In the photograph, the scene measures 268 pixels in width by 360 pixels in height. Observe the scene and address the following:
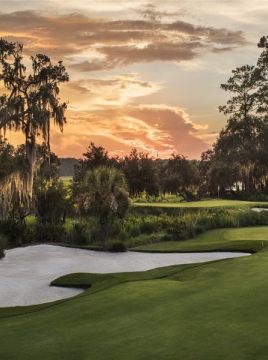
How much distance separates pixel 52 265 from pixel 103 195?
3927mm

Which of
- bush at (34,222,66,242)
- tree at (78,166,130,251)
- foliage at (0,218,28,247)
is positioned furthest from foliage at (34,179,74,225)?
tree at (78,166,130,251)

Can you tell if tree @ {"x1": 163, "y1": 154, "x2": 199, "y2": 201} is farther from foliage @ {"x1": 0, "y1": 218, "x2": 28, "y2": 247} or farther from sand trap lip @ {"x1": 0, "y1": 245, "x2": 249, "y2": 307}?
sand trap lip @ {"x1": 0, "y1": 245, "x2": 249, "y2": 307}

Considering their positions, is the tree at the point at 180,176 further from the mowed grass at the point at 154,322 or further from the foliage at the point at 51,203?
the mowed grass at the point at 154,322

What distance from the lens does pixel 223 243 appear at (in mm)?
18688

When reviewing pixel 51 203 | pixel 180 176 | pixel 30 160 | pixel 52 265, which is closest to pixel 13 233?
pixel 30 160

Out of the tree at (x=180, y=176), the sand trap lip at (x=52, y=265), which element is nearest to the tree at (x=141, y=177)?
the tree at (x=180, y=176)

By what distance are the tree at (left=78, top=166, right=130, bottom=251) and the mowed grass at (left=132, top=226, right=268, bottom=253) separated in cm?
202

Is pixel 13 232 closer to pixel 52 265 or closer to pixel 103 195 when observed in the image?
pixel 103 195

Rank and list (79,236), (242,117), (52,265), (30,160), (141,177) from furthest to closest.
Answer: (242,117) < (141,177) < (30,160) < (79,236) < (52,265)

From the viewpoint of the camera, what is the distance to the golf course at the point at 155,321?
503cm

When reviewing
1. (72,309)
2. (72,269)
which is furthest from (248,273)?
(72,269)

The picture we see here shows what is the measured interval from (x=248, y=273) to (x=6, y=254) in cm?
1160

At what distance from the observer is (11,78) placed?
78.2ft

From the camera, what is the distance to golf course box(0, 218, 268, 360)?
503cm
